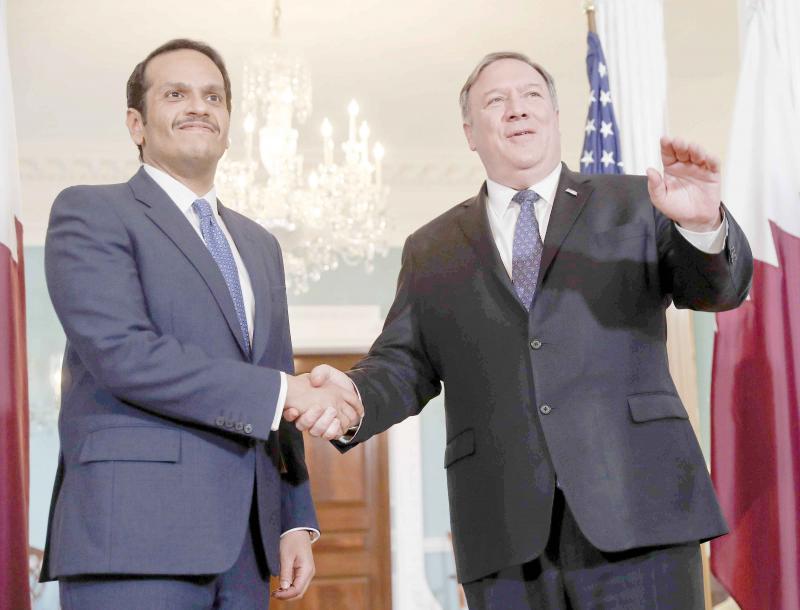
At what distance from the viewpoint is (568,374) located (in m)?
2.05

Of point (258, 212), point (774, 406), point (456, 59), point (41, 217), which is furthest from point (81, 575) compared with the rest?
point (41, 217)

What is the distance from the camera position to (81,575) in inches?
71.9

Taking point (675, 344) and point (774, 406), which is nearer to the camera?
point (774, 406)

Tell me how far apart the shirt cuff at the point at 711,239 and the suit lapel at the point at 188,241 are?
3.23ft

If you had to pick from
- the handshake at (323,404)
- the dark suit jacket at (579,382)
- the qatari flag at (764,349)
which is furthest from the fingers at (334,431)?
the qatari flag at (764,349)

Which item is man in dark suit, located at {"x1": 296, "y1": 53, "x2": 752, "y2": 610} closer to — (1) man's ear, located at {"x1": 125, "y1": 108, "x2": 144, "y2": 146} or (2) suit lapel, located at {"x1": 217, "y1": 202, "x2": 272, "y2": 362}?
(2) suit lapel, located at {"x1": 217, "y1": 202, "x2": 272, "y2": 362}

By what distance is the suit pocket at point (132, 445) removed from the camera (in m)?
1.84

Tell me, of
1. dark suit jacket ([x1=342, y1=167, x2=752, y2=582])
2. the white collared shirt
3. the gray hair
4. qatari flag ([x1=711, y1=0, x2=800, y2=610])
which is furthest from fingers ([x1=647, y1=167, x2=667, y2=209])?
qatari flag ([x1=711, y1=0, x2=800, y2=610])

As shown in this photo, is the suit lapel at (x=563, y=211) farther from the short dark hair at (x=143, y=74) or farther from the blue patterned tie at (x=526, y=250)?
the short dark hair at (x=143, y=74)

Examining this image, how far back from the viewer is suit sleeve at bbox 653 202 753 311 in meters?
1.98

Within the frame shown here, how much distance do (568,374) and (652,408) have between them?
0.19m

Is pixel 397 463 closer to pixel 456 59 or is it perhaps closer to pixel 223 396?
pixel 456 59

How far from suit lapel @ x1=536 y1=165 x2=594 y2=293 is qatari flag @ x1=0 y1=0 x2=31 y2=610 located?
1.47 meters

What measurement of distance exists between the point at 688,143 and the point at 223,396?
3.47 feet
